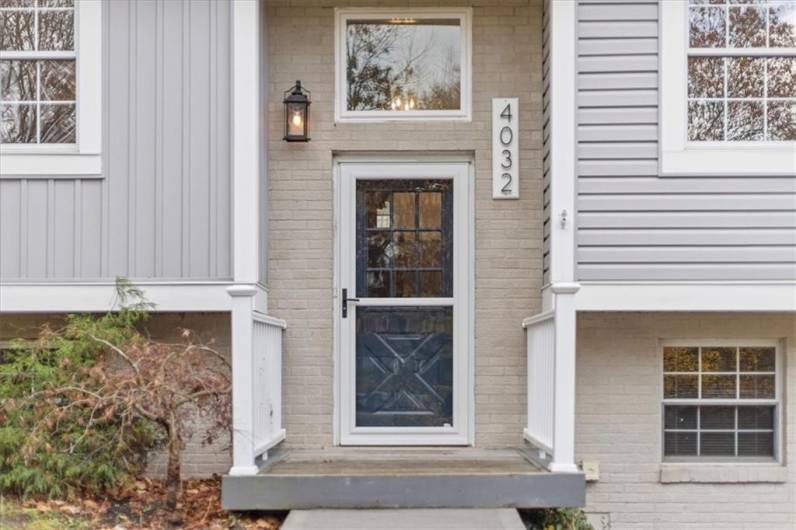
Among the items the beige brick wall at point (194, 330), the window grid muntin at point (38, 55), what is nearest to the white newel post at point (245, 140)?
the beige brick wall at point (194, 330)

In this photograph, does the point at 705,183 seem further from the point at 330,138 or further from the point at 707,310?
the point at 330,138

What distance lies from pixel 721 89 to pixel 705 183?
69cm

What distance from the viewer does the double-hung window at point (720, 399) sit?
19.3ft

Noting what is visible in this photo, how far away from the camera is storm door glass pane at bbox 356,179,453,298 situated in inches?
233

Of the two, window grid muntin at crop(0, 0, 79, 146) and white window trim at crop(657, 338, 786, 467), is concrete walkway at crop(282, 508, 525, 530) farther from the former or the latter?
window grid muntin at crop(0, 0, 79, 146)

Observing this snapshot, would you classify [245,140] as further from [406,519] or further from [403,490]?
[406,519]

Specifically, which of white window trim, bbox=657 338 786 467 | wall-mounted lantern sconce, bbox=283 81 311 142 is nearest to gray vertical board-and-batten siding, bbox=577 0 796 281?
white window trim, bbox=657 338 786 467

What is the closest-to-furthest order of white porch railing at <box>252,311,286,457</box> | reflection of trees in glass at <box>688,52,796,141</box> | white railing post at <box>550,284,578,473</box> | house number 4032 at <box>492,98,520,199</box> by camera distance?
1. white railing post at <box>550,284,578,473</box>
2. white porch railing at <box>252,311,286,457</box>
3. reflection of trees in glass at <box>688,52,796,141</box>
4. house number 4032 at <box>492,98,520,199</box>

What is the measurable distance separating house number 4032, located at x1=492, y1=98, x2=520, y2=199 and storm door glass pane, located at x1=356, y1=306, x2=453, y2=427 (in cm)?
96

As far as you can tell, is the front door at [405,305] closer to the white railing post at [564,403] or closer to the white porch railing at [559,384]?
the white porch railing at [559,384]

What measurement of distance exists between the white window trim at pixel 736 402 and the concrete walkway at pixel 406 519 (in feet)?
5.86

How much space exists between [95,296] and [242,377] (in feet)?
4.42

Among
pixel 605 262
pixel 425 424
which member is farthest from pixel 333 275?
pixel 605 262

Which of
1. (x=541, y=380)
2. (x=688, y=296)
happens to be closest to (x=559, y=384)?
(x=541, y=380)
